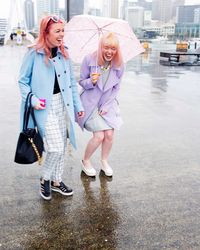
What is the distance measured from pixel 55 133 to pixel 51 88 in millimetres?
432

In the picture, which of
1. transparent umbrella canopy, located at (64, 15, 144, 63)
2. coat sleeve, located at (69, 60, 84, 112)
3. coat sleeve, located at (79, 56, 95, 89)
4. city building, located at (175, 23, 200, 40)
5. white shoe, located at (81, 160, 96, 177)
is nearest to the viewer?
coat sleeve, located at (69, 60, 84, 112)

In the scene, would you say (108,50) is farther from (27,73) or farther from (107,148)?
(107,148)

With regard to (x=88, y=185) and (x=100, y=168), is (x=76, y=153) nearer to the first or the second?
(x=100, y=168)

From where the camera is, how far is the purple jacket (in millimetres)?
3813

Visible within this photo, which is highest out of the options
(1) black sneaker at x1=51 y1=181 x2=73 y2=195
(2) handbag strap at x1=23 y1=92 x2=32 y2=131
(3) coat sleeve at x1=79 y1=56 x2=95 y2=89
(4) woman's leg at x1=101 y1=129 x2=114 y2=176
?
(3) coat sleeve at x1=79 y1=56 x2=95 y2=89

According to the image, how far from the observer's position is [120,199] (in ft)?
12.1

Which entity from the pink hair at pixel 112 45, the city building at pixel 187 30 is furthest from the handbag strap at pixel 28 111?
the city building at pixel 187 30

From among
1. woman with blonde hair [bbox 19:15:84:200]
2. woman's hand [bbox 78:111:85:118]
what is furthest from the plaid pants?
woman's hand [bbox 78:111:85:118]

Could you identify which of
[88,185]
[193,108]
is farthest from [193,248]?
[193,108]

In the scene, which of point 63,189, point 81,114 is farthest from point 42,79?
point 63,189

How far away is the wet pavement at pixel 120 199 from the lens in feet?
9.69

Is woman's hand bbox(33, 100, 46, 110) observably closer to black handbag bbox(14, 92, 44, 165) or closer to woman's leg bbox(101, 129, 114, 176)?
black handbag bbox(14, 92, 44, 165)

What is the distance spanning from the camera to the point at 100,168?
4.48m

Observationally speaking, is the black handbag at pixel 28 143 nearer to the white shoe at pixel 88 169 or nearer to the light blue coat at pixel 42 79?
the light blue coat at pixel 42 79
